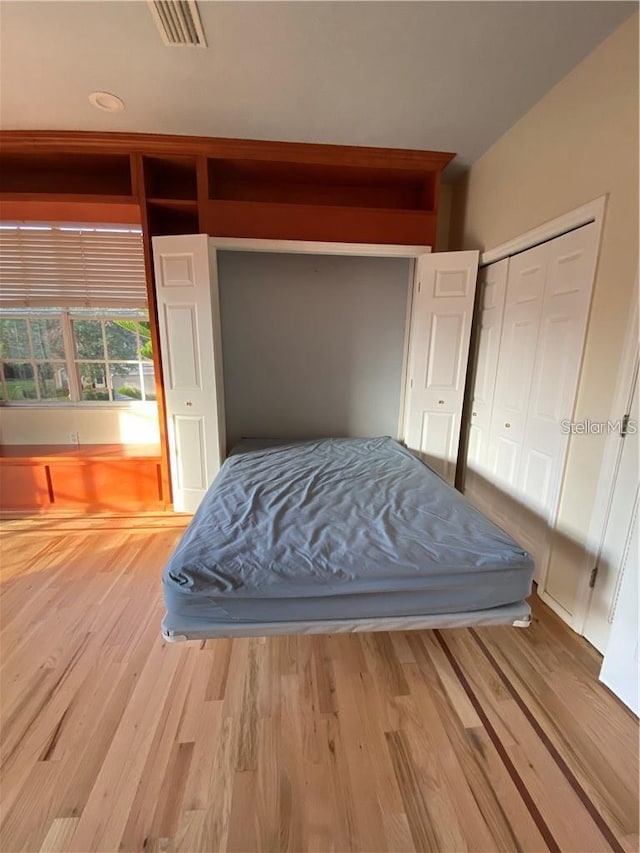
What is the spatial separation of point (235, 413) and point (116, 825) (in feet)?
8.29

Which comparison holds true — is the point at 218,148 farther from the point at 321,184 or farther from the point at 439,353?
the point at 439,353

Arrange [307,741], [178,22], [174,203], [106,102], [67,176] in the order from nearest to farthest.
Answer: [307,741] < [178,22] < [106,102] < [174,203] < [67,176]

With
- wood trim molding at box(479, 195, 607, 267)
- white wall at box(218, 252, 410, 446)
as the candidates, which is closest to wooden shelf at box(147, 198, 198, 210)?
white wall at box(218, 252, 410, 446)

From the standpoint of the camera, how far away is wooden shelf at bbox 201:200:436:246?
2.54 m

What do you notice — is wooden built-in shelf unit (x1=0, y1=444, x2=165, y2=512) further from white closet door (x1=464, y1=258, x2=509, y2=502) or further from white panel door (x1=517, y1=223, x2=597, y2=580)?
white panel door (x1=517, y1=223, x2=597, y2=580)

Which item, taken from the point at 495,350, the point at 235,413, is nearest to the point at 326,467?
the point at 235,413

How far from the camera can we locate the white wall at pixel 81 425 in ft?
10.3

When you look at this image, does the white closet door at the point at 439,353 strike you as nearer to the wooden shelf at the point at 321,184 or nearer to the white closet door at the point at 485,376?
the white closet door at the point at 485,376

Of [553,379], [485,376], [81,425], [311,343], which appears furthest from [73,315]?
[553,379]

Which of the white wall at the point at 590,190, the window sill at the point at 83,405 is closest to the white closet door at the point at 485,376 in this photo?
the white wall at the point at 590,190

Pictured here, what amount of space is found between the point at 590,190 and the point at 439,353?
1.23m

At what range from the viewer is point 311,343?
3111mm

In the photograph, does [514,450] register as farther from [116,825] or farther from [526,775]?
[116,825]

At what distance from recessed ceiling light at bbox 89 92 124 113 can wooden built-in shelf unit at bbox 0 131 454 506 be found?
0.24m
